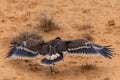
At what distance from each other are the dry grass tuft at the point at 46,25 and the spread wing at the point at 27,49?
1760 mm

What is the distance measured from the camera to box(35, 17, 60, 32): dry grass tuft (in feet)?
36.0

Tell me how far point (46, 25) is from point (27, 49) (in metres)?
2.02

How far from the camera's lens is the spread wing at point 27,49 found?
895 centimetres

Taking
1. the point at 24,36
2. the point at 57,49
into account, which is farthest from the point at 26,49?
the point at 24,36

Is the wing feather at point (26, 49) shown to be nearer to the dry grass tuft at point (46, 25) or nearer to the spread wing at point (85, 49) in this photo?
the spread wing at point (85, 49)

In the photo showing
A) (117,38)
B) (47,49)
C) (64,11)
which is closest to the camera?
(47,49)

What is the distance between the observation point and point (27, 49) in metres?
9.05

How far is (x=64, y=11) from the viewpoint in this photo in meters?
12.0

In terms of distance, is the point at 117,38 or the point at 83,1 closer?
the point at 117,38

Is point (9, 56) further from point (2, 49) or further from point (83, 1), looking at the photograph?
point (83, 1)

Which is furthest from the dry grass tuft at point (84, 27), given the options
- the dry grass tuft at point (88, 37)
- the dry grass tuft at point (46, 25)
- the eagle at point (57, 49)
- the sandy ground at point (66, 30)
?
the eagle at point (57, 49)

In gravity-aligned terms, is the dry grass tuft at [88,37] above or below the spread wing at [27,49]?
below

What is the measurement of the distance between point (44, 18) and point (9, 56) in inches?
80.3

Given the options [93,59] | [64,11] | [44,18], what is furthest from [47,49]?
[64,11]
